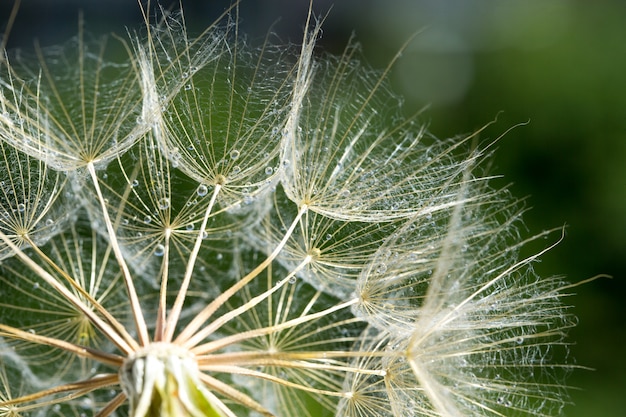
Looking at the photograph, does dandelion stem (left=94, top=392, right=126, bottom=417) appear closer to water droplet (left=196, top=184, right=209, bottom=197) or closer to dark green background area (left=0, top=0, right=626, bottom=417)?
water droplet (left=196, top=184, right=209, bottom=197)

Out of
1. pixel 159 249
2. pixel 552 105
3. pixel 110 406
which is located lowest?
pixel 110 406

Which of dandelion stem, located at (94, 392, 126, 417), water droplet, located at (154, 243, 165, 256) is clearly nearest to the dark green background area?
water droplet, located at (154, 243, 165, 256)

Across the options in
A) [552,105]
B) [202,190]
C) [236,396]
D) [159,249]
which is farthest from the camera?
[552,105]

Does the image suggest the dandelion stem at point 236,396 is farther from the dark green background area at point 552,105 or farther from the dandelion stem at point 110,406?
the dark green background area at point 552,105

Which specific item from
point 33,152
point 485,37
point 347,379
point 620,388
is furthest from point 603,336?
point 33,152

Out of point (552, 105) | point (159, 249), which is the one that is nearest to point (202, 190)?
point (159, 249)

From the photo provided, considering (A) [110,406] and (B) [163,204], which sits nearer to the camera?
(A) [110,406]

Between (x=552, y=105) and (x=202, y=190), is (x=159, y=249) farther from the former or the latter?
(x=552, y=105)

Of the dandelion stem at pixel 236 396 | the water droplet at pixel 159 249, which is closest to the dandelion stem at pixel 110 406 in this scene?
the dandelion stem at pixel 236 396
